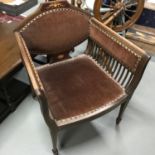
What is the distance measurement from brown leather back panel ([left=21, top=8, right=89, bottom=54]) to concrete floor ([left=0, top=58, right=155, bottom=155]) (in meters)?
0.55

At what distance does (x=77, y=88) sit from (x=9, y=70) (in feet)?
1.43

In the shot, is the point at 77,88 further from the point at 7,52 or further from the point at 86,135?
the point at 7,52

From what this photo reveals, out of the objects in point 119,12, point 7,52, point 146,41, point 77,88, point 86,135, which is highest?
point 119,12

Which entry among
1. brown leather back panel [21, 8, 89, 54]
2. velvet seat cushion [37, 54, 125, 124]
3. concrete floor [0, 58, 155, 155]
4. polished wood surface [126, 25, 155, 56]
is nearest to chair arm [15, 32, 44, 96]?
brown leather back panel [21, 8, 89, 54]

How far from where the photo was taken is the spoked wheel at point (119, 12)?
1.69m

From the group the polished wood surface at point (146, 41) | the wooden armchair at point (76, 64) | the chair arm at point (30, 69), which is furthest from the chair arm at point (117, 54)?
the polished wood surface at point (146, 41)

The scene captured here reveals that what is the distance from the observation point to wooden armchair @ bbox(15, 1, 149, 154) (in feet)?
3.57

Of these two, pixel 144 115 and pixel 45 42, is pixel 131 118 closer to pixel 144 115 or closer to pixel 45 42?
pixel 144 115

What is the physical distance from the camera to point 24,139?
4.58 ft

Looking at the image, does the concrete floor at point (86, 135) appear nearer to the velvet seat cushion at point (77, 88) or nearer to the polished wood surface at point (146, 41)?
the velvet seat cushion at point (77, 88)

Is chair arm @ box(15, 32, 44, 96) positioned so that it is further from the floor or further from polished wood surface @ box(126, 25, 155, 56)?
polished wood surface @ box(126, 25, 155, 56)

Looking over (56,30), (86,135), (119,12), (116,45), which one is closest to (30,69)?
(56,30)

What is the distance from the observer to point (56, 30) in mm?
1287

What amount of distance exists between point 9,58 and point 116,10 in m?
1.02
